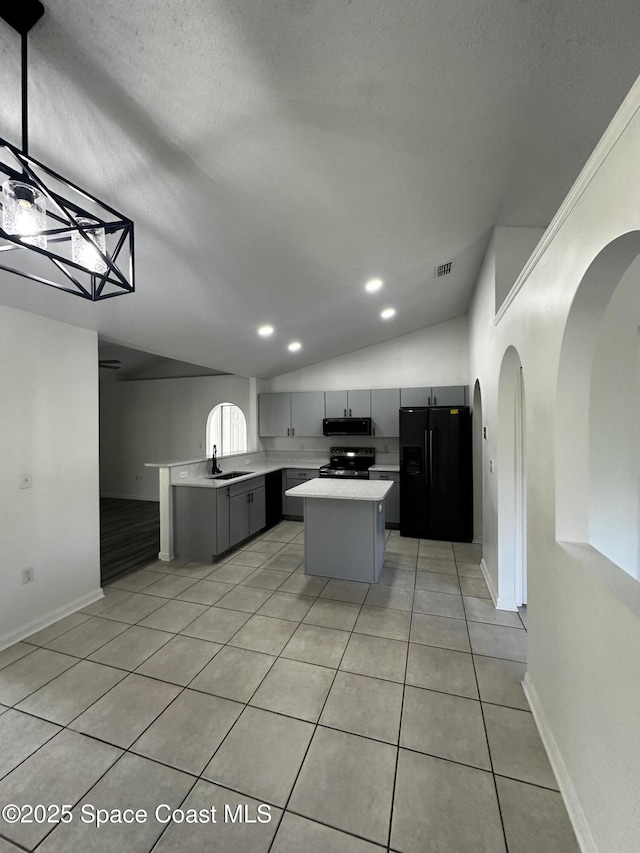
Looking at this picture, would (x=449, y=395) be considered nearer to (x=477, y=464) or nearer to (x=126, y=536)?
(x=477, y=464)

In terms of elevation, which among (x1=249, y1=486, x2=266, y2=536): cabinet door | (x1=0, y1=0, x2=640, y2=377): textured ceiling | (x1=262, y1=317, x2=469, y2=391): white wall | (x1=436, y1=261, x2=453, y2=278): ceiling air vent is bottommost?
(x1=249, y1=486, x2=266, y2=536): cabinet door

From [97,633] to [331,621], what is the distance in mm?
1732

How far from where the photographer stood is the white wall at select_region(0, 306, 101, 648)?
2.54m

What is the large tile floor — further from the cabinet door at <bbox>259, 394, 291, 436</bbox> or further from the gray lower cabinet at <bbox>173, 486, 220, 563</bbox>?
the cabinet door at <bbox>259, 394, 291, 436</bbox>

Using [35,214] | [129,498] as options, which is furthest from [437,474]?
[129,498]

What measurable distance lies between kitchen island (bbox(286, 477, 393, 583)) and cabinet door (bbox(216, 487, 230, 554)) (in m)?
1.06

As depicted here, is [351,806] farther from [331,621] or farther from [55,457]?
[55,457]

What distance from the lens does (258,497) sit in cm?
491

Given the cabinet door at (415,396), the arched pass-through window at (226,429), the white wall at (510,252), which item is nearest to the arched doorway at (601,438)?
the white wall at (510,252)

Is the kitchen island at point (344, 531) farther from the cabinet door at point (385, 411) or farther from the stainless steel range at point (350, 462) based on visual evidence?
the cabinet door at point (385, 411)

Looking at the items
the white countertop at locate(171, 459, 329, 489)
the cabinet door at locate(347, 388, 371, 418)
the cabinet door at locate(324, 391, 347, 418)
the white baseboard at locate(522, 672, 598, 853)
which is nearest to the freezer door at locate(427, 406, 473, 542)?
the cabinet door at locate(347, 388, 371, 418)

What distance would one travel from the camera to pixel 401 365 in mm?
5570

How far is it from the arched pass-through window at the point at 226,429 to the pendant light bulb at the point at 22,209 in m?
5.84

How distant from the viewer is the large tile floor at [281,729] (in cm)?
135
